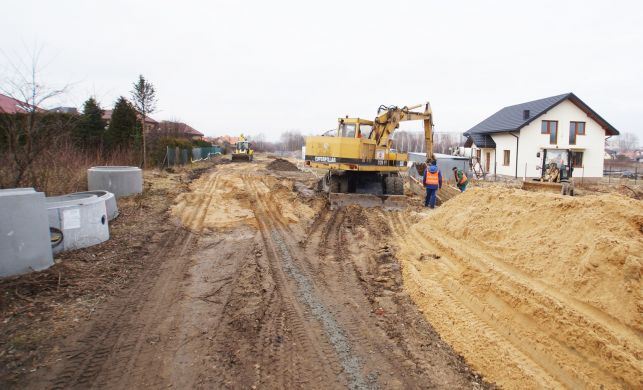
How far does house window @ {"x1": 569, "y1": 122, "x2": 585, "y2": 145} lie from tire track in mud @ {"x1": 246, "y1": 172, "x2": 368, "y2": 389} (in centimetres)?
2729

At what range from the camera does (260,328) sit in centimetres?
445

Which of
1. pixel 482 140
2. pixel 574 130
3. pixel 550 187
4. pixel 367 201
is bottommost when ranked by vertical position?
pixel 367 201

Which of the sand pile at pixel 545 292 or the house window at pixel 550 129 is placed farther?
the house window at pixel 550 129

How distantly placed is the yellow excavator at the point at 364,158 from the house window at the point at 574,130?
19.9 meters

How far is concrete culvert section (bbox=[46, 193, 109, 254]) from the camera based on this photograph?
6543 millimetres

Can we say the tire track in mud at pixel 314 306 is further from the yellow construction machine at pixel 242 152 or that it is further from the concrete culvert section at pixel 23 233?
the yellow construction machine at pixel 242 152

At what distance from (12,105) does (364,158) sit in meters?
9.18

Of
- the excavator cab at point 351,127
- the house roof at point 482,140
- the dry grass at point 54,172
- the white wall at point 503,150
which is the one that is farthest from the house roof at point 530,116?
the dry grass at point 54,172

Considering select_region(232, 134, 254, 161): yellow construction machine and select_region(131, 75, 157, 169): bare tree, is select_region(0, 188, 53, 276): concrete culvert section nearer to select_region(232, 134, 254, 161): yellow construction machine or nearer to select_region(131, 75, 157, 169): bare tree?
Answer: select_region(131, 75, 157, 169): bare tree

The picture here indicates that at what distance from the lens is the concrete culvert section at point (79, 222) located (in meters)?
6.54

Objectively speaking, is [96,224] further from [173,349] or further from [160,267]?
[173,349]

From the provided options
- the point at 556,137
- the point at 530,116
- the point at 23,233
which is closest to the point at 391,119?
the point at 23,233

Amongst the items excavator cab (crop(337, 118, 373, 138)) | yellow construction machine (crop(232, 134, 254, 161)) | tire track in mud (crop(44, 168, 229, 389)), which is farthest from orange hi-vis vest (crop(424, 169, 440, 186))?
yellow construction machine (crop(232, 134, 254, 161))

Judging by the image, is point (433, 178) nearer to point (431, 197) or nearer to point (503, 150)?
point (431, 197)
